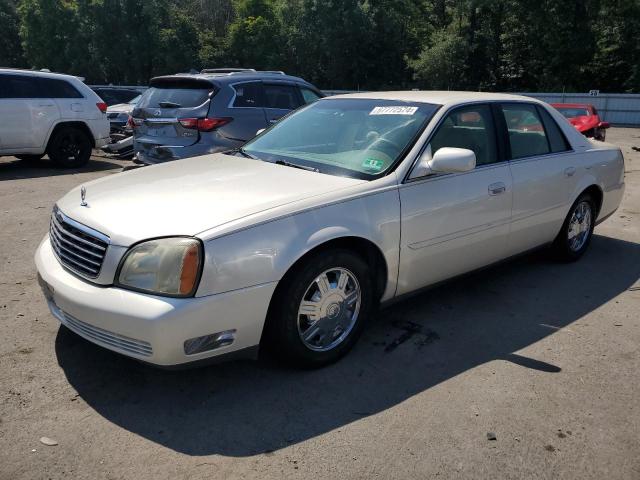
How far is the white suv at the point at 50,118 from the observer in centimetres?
995

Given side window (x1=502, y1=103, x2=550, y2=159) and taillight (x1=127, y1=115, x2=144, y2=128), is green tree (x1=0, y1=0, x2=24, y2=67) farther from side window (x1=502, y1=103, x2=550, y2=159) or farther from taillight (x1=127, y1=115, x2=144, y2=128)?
side window (x1=502, y1=103, x2=550, y2=159)

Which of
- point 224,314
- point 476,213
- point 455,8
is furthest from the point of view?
point 455,8

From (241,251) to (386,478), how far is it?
127 centimetres

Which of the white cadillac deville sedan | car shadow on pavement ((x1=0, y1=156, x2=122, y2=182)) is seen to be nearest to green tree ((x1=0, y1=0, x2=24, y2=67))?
car shadow on pavement ((x1=0, y1=156, x2=122, y2=182))

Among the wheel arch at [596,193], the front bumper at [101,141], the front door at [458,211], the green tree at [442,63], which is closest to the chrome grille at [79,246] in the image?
the front door at [458,211]

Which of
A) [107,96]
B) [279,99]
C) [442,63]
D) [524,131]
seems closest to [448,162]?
[524,131]

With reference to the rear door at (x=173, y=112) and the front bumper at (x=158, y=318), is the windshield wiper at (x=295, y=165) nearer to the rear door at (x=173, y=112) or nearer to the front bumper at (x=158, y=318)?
the front bumper at (x=158, y=318)

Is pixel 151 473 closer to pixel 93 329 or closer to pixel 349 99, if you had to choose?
pixel 93 329

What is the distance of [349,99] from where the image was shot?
462 centimetres

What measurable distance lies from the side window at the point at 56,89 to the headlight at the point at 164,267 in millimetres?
8829

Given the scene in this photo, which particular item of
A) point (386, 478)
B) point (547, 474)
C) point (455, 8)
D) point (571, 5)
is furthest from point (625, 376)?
point (455, 8)

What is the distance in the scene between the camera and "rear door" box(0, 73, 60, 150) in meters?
9.87

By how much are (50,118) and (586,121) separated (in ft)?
39.2

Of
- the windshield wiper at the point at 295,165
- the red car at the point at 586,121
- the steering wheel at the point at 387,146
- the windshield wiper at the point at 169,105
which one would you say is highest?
the windshield wiper at the point at 169,105
